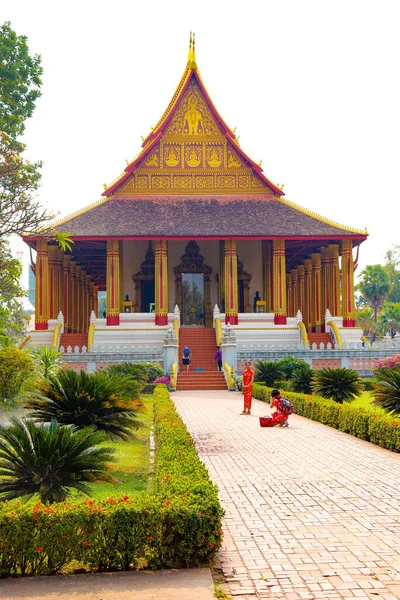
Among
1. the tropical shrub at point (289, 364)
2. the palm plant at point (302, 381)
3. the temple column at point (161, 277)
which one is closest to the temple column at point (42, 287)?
the temple column at point (161, 277)

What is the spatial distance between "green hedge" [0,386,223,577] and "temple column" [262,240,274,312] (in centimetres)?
2763

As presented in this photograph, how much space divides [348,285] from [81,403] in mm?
23209

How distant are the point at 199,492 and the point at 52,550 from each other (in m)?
1.42

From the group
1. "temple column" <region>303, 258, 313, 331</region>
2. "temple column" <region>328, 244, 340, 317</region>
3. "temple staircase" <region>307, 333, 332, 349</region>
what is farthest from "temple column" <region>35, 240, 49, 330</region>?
"temple column" <region>328, 244, 340, 317</region>

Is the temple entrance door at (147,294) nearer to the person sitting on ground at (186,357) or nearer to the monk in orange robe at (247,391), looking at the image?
the person sitting on ground at (186,357)

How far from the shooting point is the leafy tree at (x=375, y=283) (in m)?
65.5

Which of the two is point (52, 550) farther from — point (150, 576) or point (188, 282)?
point (188, 282)

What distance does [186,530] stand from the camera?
5.04 meters

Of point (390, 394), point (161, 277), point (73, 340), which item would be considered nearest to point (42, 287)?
point (73, 340)

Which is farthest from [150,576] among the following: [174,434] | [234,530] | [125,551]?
[174,434]

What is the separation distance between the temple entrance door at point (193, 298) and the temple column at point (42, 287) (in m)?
7.75

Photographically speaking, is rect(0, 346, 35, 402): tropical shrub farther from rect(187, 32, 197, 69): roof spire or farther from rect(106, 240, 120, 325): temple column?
rect(187, 32, 197, 69): roof spire

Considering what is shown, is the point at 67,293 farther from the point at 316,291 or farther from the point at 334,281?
the point at 334,281

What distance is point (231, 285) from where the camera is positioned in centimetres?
3038
